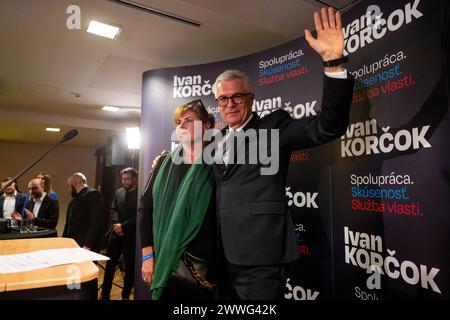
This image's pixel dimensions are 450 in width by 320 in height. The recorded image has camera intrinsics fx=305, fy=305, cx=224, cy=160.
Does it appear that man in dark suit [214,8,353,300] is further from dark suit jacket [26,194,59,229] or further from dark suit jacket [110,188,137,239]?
dark suit jacket [26,194,59,229]

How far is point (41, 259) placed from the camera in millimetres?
1150

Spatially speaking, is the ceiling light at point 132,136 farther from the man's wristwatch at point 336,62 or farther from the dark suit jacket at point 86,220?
the man's wristwatch at point 336,62

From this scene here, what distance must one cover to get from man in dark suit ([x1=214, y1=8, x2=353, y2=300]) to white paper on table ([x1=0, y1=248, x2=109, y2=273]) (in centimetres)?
49

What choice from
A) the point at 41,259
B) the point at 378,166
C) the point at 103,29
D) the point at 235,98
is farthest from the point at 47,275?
the point at 103,29

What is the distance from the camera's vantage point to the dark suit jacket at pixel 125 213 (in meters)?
3.47

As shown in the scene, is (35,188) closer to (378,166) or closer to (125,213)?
(125,213)

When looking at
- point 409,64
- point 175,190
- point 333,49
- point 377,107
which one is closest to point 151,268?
point 175,190

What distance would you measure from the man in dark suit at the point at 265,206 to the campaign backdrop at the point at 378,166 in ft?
1.79

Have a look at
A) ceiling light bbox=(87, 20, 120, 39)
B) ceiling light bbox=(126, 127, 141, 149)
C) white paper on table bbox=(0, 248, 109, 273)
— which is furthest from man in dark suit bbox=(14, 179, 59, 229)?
white paper on table bbox=(0, 248, 109, 273)

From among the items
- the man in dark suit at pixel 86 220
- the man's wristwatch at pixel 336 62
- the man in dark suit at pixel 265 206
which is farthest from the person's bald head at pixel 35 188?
the man's wristwatch at pixel 336 62

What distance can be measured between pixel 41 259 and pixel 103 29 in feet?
6.71

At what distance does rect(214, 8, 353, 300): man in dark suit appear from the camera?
1.13 metres
